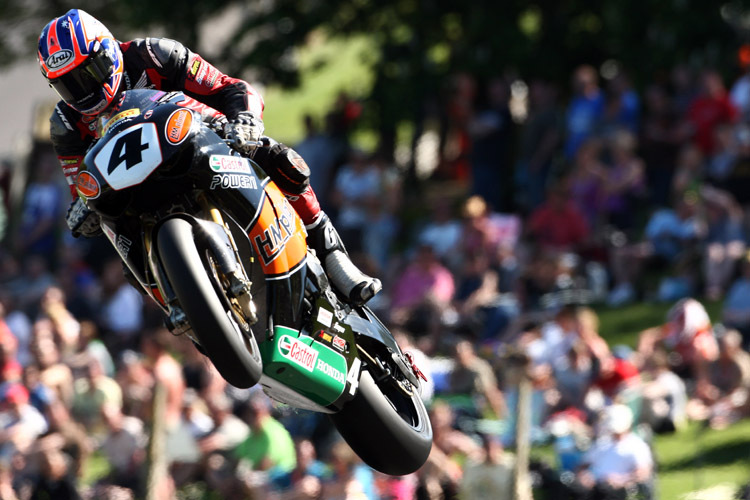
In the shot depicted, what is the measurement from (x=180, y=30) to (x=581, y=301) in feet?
24.1

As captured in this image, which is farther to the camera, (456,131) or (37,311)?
(456,131)

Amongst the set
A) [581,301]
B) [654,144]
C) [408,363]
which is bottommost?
[408,363]

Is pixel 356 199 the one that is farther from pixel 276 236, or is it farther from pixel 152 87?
pixel 276 236

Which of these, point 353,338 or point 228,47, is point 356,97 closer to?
point 228,47

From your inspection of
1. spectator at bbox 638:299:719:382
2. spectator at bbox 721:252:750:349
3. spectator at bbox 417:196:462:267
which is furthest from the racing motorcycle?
spectator at bbox 417:196:462:267

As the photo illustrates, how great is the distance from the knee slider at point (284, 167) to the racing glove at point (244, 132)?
7.5 inches

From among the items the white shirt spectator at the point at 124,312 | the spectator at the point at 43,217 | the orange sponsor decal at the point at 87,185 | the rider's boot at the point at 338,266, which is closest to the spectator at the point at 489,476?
the rider's boot at the point at 338,266

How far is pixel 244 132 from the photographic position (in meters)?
6.15

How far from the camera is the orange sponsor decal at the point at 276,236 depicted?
6.20 metres

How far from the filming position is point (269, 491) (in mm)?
10266

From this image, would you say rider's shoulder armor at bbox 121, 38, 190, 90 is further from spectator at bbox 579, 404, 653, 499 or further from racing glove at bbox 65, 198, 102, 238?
spectator at bbox 579, 404, 653, 499

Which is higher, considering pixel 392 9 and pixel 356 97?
pixel 392 9

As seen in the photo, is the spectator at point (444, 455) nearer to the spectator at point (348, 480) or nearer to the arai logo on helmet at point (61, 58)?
the spectator at point (348, 480)

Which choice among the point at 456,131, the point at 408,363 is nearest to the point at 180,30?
the point at 456,131
